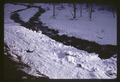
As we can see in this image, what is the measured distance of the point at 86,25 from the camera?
646 centimetres

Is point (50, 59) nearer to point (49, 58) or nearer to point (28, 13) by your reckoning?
point (49, 58)

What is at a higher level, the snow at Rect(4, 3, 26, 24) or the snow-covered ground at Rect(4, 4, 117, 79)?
the snow at Rect(4, 3, 26, 24)

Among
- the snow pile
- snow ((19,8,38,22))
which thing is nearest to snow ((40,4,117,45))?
snow ((19,8,38,22))

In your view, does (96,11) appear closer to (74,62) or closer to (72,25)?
(72,25)

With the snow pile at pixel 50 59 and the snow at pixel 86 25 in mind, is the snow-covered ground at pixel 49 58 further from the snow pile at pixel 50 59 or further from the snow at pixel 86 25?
the snow at pixel 86 25

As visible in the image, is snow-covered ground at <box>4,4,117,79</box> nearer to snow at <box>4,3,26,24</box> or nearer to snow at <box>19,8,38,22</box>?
snow at <box>4,3,26,24</box>

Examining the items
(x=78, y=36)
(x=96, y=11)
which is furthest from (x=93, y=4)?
(x=78, y=36)

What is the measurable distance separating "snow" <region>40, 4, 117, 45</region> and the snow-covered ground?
26 centimetres

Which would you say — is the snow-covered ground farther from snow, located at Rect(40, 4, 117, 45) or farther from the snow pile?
snow, located at Rect(40, 4, 117, 45)

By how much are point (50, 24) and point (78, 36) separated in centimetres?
49

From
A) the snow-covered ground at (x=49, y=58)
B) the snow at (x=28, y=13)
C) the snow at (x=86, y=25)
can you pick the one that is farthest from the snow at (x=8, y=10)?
the snow at (x=86, y=25)

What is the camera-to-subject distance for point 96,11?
648cm

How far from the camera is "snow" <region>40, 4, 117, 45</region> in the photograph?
21.1ft

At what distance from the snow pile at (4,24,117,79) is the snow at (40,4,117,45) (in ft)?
0.86
